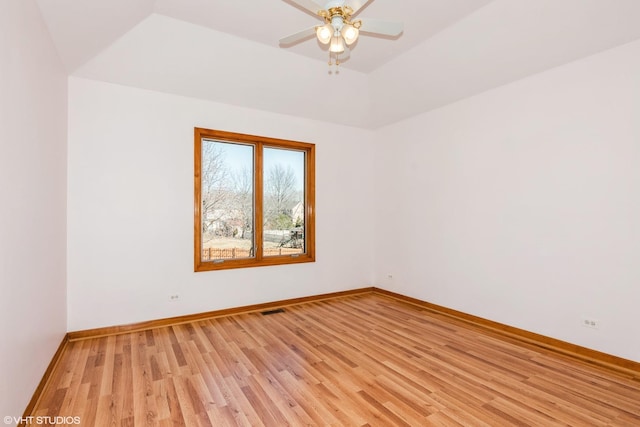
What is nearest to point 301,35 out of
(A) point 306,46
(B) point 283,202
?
(A) point 306,46

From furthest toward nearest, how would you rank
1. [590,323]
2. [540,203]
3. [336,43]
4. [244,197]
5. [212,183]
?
[244,197] < [212,183] < [540,203] < [590,323] < [336,43]

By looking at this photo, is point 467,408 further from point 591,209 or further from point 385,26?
point 385,26

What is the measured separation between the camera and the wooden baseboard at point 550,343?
→ 108 inches

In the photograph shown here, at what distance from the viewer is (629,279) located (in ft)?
9.07

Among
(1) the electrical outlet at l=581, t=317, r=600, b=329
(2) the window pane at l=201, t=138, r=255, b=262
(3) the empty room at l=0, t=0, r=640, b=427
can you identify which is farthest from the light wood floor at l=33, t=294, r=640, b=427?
(2) the window pane at l=201, t=138, r=255, b=262

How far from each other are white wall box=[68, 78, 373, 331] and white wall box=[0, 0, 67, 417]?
41 centimetres

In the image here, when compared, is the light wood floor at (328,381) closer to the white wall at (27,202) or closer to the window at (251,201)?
the white wall at (27,202)

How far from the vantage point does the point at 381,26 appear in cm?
253

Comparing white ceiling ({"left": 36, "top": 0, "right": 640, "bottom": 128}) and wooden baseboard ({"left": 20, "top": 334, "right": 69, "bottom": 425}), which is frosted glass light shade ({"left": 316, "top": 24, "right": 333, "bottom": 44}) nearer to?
white ceiling ({"left": 36, "top": 0, "right": 640, "bottom": 128})

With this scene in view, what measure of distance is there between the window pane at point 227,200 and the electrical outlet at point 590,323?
4.00m

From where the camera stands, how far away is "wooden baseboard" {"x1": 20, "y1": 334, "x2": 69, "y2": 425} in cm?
208

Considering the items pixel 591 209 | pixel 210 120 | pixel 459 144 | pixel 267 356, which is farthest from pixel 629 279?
pixel 210 120

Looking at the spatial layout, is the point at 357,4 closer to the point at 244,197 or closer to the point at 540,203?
the point at 540,203

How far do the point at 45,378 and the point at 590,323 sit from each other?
16.1 feet
